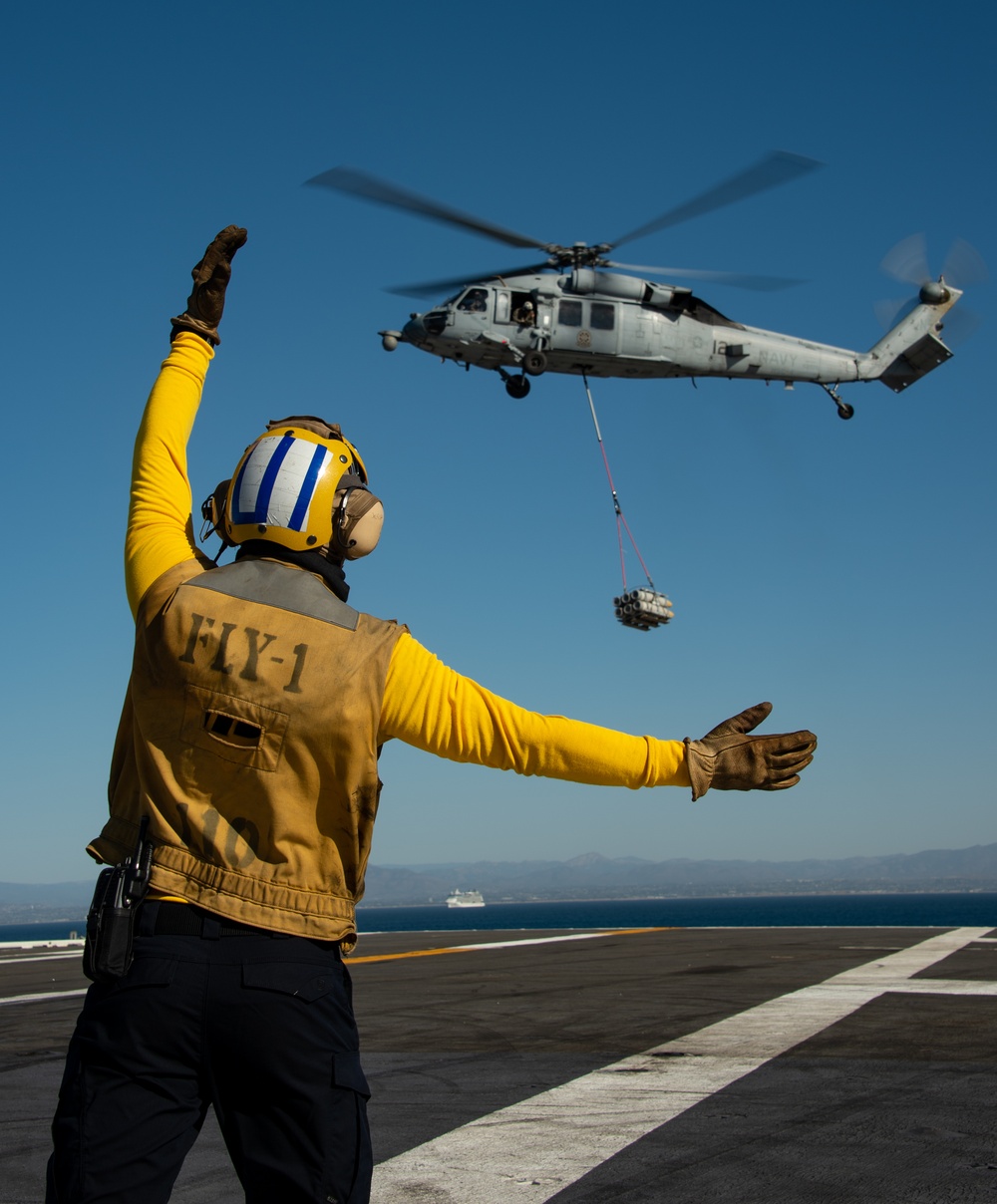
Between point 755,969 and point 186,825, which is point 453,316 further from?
point 186,825

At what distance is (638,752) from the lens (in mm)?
2957

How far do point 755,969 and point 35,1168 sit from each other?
855 cm

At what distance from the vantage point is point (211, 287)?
11.5ft

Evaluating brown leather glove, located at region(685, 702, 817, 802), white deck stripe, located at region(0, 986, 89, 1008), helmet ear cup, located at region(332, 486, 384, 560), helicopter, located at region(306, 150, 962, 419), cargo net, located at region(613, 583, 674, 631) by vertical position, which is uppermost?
helicopter, located at region(306, 150, 962, 419)

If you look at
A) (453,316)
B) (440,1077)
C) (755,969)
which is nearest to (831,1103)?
(440,1077)

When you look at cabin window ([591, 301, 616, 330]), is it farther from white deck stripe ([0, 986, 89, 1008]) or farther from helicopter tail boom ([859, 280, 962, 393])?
white deck stripe ([0, 986, 89, 1008])

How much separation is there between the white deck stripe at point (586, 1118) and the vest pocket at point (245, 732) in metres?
2.24

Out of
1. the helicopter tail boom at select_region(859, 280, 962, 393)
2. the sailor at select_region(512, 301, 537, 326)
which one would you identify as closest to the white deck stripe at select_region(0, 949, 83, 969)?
the sailor at select_region(512, 301, 537, 326)

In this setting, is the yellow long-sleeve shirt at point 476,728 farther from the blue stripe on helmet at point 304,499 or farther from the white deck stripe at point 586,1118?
the white deck stripe at point 586,1118

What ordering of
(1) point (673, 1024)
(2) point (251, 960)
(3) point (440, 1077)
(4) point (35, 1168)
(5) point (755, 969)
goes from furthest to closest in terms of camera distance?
(5) point (755, 969), (1) point (673, 1024), (3) point (440, 1077), (4) point (35, 1168), (2) point (251, 960)

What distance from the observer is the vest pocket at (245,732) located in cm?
272

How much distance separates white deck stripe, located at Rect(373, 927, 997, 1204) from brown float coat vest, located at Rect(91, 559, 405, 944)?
2.00 meters

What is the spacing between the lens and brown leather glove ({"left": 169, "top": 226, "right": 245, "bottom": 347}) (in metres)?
3.45

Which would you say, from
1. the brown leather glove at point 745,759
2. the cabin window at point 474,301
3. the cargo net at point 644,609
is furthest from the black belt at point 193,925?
the cabin window at point 474,301
